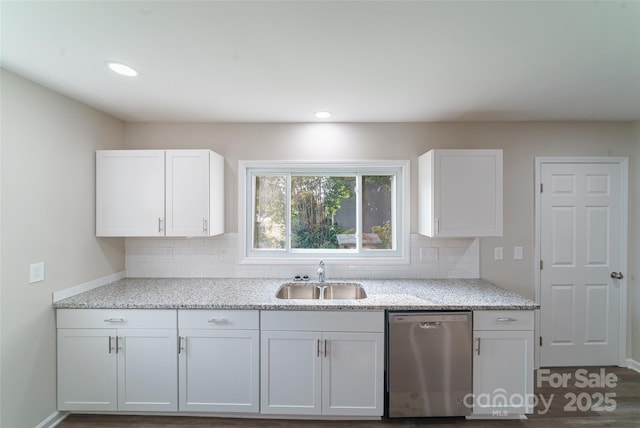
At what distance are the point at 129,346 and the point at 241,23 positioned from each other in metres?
2.23

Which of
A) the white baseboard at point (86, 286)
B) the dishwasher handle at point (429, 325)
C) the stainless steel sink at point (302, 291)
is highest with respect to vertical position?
the white baseboard at point (86, 286)

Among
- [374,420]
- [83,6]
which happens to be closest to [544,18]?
[83,6]

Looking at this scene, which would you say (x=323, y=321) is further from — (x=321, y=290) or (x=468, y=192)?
(x=468, y=192)

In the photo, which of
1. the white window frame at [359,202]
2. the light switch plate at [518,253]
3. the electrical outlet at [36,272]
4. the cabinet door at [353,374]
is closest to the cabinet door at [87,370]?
the electrical outlet at [36,272]

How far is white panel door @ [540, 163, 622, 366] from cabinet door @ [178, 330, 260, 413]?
2766 mm

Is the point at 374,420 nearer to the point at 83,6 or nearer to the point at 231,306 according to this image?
the point at 231,306

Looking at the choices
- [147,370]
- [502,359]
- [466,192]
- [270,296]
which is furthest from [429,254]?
[147,370]

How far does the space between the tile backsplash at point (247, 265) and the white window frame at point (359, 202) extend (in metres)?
0.06

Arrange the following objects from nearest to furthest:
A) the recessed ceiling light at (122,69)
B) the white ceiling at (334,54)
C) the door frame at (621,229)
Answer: the white ceiling at (334,54) → the recessed ceiling light at (122,69) → the door frame at (621,229)

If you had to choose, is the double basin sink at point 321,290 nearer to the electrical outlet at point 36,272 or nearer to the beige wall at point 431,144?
the beige wall at point 431,144

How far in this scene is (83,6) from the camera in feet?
4.15

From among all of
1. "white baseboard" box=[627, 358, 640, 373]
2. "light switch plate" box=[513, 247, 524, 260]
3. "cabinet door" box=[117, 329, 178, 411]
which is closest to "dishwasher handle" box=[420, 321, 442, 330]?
"light switch plate" box=[513, 247, 524, 260]

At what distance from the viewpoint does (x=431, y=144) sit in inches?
114

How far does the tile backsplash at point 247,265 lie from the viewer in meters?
2.87
